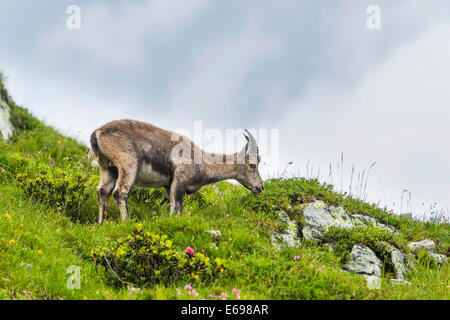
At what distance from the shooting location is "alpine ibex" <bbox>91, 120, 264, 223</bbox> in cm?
955

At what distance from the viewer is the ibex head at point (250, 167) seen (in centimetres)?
1162

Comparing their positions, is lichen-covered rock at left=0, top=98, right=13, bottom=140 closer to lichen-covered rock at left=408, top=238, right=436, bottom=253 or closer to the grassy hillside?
the grassy hillside

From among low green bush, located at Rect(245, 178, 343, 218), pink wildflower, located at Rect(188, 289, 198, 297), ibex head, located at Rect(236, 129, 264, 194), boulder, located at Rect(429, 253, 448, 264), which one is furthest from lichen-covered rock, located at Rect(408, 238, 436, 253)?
pink wildflower, located at Rect(188, 289, 198, 297)

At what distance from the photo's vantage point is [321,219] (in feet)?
33.2

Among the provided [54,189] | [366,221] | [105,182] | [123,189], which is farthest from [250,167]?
A: [54,189]

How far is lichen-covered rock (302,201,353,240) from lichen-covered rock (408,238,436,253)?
1553mm

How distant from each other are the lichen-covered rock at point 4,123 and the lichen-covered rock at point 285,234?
1016 cm

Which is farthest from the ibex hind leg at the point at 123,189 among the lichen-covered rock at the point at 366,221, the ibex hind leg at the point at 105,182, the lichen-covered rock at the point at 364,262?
the lichen-covered rock at the point at 366,221

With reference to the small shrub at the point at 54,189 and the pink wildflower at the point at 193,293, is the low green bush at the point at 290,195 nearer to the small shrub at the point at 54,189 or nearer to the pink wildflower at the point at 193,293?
the small shrub at the point at 54,189

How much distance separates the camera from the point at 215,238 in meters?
8.20

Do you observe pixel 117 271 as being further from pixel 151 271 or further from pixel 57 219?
pixel 57 219

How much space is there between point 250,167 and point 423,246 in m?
4.72

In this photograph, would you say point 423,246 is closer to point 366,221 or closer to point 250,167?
point 366,221
